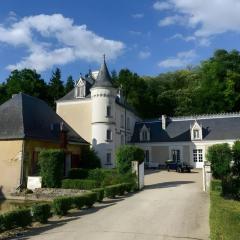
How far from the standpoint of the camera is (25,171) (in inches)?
1126

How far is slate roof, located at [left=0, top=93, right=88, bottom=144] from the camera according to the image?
29266 mm

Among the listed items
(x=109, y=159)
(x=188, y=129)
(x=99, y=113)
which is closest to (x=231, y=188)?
(x=109, y=159)

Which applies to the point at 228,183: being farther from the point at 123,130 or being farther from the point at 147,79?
the point at 147,79

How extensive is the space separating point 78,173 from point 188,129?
23.1 meters

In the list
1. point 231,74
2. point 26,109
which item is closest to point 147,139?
point 231,74

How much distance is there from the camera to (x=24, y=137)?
1113 inches

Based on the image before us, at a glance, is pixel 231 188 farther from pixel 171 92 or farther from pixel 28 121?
pixel 171 92

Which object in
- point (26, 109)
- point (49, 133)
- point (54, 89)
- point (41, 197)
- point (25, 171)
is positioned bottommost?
point (41, 197)

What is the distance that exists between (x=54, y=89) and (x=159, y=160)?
23357 mm

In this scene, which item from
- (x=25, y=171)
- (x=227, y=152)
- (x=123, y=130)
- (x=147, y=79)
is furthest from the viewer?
(x=147, y=79)

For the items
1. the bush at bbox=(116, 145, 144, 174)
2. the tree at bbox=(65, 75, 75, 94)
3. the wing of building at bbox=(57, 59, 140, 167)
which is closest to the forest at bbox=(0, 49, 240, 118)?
the tree at bbox=(65, 75, 75, 94)

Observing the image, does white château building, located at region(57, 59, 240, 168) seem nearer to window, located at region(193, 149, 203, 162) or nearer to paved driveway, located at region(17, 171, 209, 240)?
window, located at region(193, 149, 203, 162)

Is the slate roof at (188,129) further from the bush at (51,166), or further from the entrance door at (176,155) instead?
the bush at (51,166)

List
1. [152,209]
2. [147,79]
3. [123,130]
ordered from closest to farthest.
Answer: [152,209] < [123,130] < [147,79]
